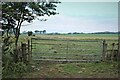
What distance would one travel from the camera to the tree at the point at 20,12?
7466mm

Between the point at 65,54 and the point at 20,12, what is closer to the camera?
the point at 20,12

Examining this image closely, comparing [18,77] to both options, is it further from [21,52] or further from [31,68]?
[21,52]

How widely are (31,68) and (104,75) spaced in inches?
87.7

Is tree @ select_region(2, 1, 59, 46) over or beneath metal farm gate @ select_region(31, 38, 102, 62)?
over

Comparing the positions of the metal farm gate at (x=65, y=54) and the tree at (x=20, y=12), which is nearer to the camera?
the tree at (x=20, y=12)

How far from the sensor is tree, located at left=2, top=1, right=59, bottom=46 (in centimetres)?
747

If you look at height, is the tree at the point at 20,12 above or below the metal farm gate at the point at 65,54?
above

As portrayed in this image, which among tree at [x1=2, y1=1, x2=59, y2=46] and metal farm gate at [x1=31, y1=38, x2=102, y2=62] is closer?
tree at [x1=2, y1=1, x2=59, y2=46]

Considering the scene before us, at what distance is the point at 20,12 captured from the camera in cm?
854

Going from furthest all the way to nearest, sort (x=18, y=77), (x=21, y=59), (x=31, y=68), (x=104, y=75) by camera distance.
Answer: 1. (x=21, y=59)
2. (x=31, y=68)
3. (x=104, y=75)
4. (x=18, y=77)

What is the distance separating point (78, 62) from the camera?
1007 centimetres

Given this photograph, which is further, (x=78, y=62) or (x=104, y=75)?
(x=78, y=62)

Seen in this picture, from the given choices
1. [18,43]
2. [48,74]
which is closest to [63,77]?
[48,74]

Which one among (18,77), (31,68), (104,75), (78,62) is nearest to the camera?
(18,77)
